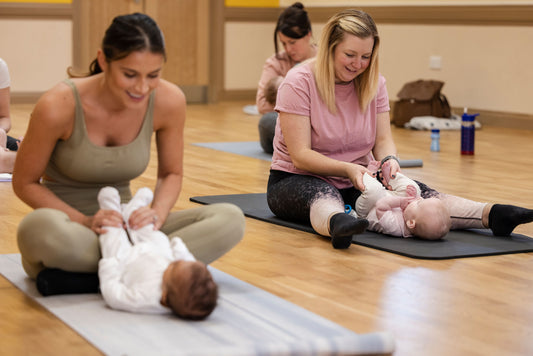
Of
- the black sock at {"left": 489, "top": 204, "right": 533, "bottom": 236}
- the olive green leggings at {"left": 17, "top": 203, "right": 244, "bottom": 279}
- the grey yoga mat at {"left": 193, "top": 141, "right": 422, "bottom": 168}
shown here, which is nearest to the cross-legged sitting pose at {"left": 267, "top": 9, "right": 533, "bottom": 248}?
the black sock at {"left": 489, "top": 204, "right": 533, "bottom": 236}

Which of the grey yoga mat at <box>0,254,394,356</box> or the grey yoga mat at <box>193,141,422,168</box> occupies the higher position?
the grey yoga mat at <box>0,254,394,356</box>

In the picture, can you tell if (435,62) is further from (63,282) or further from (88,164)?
(63,282)

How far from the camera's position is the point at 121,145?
7.20 feet

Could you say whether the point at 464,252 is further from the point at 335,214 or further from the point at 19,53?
the point at 19,53

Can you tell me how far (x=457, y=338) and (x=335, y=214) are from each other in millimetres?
913

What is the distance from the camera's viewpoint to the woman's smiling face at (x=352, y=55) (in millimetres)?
2910

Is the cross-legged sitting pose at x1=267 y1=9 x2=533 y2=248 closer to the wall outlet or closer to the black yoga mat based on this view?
the black yoga mat

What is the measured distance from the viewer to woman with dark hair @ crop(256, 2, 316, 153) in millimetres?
4824

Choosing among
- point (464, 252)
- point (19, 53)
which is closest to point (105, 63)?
point (464, 252)

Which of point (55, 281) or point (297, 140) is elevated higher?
point (297, 140)

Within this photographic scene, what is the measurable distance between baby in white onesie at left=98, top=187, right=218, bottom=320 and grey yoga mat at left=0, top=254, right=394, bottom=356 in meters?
0.04

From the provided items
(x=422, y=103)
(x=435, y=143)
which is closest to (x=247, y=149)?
(x=435, y=143)

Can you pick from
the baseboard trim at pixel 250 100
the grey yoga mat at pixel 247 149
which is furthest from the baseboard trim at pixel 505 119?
the grey yoga mat at pixel 247 149

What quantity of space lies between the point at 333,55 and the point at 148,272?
1.35 meters
